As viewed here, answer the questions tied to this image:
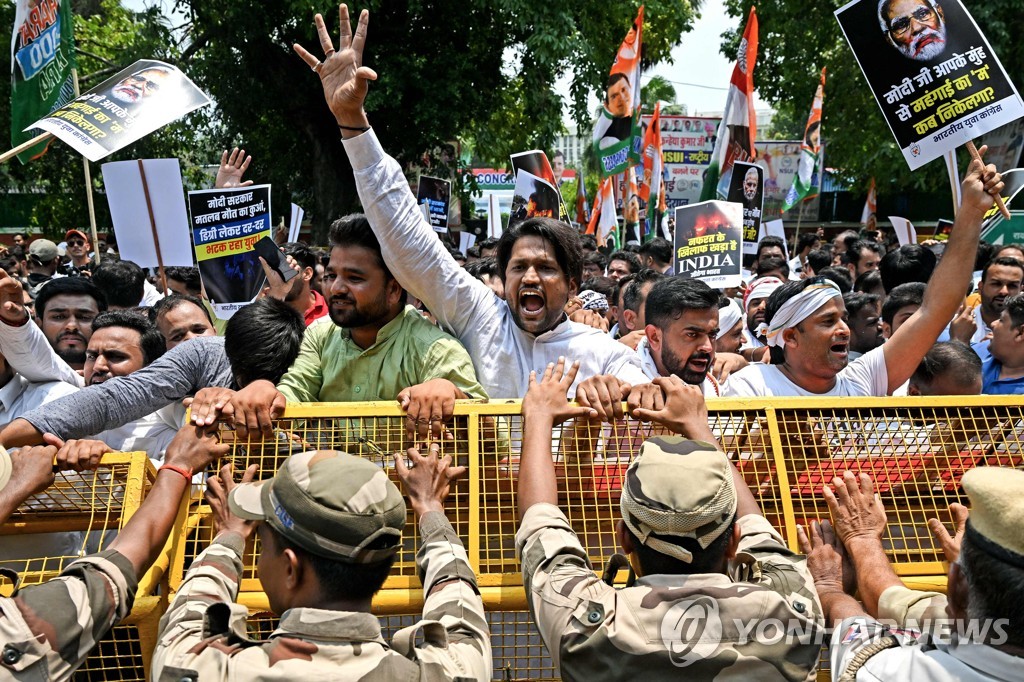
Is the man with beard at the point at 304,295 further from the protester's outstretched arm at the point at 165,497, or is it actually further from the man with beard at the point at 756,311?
the man with beard at the point at 756,311

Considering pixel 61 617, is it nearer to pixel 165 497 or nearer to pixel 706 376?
pixel 165 497

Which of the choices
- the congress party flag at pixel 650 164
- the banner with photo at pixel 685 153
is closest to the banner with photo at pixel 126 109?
the congress party flag at pixel 650 164

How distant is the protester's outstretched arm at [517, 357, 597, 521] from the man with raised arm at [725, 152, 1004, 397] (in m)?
1.44

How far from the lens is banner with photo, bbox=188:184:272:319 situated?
630cm

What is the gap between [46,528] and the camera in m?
2.82

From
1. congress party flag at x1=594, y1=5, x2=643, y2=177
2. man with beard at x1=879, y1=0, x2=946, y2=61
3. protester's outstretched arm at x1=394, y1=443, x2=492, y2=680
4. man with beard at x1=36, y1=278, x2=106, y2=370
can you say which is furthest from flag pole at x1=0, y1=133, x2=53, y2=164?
congress party flag at x1=594, y1=5, x2=643, y2=177

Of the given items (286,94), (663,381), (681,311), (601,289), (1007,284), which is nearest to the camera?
(663,381)

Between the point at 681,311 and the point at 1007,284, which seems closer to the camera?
the point at 681,311

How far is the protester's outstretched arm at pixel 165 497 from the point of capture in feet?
7.57

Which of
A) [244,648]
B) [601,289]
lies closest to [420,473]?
[244,648]

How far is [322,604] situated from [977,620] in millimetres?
1399

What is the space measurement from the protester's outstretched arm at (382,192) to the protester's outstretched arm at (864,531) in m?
1.48

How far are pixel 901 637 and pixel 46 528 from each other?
2477mm

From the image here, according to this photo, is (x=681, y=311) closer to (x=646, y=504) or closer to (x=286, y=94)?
(x=646, y=504)
